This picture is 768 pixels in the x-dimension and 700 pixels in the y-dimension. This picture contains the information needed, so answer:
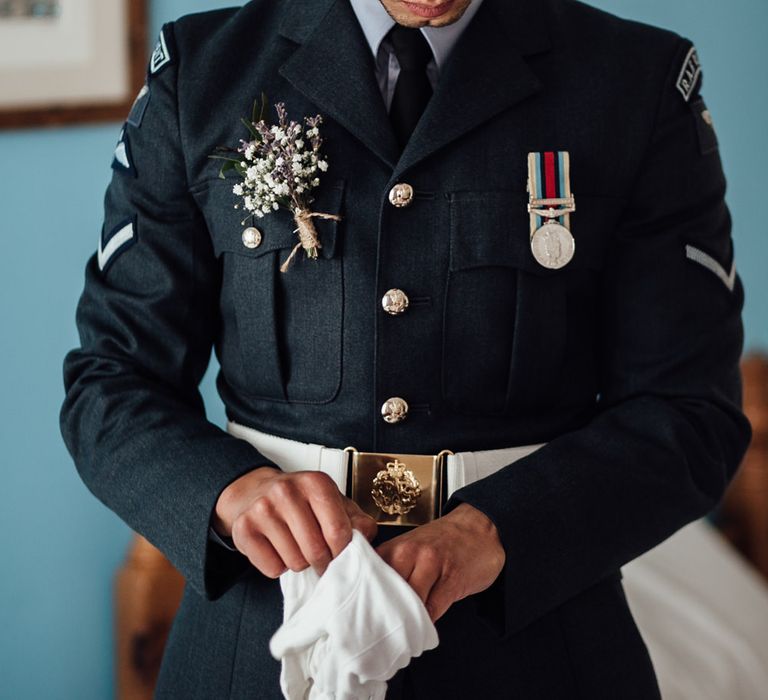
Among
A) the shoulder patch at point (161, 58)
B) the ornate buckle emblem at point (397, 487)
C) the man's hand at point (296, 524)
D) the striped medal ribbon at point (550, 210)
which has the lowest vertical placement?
the ornate buckle emblem at point (397, 487)

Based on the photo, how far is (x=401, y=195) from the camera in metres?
0.86

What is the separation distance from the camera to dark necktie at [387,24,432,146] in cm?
90

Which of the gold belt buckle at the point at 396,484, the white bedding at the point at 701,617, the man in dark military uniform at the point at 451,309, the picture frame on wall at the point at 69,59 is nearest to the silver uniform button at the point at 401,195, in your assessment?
the man in dark military uniform at the point at 451,309

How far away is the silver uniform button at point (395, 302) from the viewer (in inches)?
34.0

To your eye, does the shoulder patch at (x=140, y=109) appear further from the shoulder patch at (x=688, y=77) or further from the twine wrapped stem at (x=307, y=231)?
the shoulder patch at (x=688, y=77)

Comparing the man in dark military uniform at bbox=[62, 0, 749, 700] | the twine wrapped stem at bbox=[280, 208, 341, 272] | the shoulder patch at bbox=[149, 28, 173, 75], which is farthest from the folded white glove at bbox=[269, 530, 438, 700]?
the shoulder patch at bbox=[149, 28, 173, 75]

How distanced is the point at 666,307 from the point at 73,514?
1.50 meters

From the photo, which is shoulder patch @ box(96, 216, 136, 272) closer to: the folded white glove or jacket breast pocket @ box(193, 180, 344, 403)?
jacket breast pocket @ box(193, 180, 344, 403)

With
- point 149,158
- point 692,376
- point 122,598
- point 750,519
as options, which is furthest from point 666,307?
point 750,519

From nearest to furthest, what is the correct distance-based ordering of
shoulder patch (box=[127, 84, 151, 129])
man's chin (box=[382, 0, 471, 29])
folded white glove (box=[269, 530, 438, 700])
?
folded white glove (box=[269, 530, 438, 700]) → man's chin (box=[382, 0, 471, 29]) → shoulder patch (box=[127, 84, 151, 129])

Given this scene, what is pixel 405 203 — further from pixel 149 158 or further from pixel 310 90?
pixel 149 158

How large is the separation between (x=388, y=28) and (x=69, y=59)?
1.23 meters

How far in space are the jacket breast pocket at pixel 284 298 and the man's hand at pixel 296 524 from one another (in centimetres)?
14

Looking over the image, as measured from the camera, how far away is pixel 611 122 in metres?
0.91
